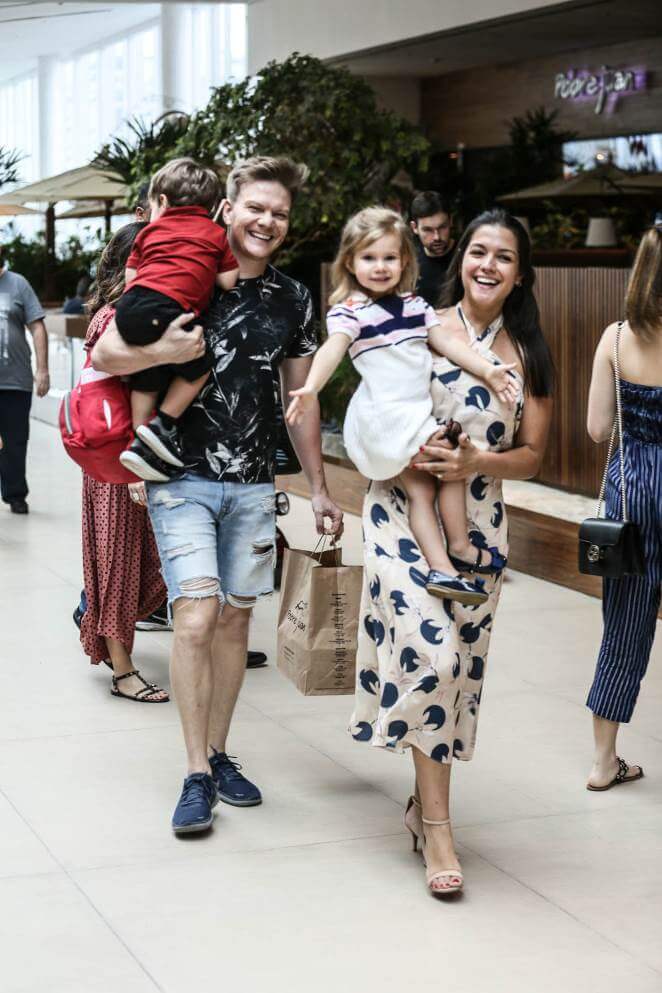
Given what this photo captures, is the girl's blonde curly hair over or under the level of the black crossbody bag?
over

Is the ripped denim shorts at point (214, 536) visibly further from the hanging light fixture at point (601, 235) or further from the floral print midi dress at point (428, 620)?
the hanging light fixture at point (601, 235)

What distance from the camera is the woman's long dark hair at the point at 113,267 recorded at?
5.07 m

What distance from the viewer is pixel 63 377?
1528 cm

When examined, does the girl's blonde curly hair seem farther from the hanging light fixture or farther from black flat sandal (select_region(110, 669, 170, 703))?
the hanging light fixture

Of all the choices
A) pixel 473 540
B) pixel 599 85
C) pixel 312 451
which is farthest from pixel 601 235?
pixel 473 540

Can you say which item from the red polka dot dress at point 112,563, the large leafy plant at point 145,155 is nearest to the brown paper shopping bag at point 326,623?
the red polka dot dress at point 112,563

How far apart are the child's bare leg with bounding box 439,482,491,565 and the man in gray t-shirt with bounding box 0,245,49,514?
5.98 meters

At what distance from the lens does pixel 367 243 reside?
3.62 metres

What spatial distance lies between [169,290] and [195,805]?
1414mm

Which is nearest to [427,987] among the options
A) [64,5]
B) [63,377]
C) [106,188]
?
[63,377]

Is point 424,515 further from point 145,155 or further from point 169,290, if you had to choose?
point 145,155

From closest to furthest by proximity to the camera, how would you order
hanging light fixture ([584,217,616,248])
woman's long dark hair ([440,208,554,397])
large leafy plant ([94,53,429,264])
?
woman's long dark hair ([440,208,554,397])
large leafy plant ([94,53,429,264])
hanging light fixture ([584,217,616,248])

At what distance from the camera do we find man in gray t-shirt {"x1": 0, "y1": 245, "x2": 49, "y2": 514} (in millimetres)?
9281

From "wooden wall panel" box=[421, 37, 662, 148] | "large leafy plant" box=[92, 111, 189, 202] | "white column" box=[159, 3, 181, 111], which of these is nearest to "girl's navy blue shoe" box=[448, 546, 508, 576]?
"large leafy plant" box=[92, 111, 189, 202]
